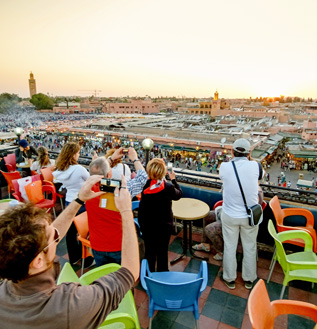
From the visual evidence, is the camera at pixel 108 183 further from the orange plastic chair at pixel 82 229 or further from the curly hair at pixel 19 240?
the orange plastic chair at pixel 82 229

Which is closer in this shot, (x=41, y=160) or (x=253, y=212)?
(x=253, y=212)

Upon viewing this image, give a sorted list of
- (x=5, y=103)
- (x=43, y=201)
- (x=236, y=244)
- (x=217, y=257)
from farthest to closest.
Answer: (x=5, y=103), (x=43, y=201), (x=217, y=257), (x=236, y=244)

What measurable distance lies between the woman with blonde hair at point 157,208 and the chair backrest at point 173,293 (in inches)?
21.8

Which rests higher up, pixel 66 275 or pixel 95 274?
pixel 66 275

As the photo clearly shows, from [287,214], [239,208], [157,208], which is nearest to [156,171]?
[157,208]

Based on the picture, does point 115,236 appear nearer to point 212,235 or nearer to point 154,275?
point 154,275

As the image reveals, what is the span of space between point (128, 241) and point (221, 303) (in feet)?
5.67

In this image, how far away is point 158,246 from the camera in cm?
212

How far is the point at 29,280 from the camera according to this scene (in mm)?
676

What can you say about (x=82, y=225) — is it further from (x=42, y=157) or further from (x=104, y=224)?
(x=42, y=157)

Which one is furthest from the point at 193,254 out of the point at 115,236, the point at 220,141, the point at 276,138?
the point at 276,138

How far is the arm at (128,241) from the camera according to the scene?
0.83 m

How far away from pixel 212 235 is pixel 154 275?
0.96 metres

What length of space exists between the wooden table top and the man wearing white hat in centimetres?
44
